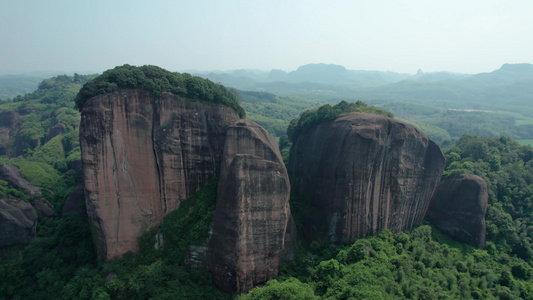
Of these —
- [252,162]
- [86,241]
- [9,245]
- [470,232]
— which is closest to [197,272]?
[252,162]

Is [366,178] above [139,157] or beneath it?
beneath

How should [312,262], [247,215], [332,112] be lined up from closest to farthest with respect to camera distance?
[247,215] → [312,262] → [332,112]

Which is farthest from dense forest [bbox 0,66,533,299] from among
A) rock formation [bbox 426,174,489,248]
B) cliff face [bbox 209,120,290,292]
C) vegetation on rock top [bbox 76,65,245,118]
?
cliff face [bbox 209,120,290,292]

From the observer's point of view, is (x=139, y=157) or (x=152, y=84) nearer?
(x=139, y=157)

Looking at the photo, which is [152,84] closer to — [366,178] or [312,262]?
[312,262]

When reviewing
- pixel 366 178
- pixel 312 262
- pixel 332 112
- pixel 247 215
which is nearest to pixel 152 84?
pixel 247 215

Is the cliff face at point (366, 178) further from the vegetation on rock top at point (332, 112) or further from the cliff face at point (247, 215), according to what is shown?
the cliff face at point (247, 215)

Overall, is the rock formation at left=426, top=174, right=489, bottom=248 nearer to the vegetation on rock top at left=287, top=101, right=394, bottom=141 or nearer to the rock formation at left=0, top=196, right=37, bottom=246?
the vegetation on rock top at left=287, top=101, right=394, bottom=141

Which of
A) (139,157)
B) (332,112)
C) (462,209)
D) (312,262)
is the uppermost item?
(332,112)
